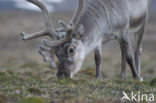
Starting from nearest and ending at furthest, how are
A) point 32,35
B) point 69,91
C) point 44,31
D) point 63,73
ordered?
point 69,91, point 63,73, point 32,35, point 44,31

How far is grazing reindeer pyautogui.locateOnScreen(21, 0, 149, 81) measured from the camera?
27.9ft

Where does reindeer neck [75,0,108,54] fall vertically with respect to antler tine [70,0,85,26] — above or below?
below

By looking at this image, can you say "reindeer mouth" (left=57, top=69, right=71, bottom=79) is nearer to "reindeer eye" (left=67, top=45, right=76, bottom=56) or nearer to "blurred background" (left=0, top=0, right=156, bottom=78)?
"reindeer eye" (left=67, top=45, right=76, bottom=56)

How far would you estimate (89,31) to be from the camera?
30.3 ft

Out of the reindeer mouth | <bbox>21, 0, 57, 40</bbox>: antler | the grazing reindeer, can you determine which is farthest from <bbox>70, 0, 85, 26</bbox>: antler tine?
the reindeer mouth

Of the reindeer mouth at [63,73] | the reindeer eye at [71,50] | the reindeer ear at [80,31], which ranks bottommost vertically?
the reindeer mouth at [63,73]

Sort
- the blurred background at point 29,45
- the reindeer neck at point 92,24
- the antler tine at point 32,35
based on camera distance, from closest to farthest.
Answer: the antler tine at point 32,35
the reindeer neck at point 92,24
the blurred background at point 29,45

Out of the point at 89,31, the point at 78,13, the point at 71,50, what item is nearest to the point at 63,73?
the point at 71,50

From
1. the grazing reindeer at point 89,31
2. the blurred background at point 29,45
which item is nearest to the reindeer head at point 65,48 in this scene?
the grazing reindeer at point 89,31

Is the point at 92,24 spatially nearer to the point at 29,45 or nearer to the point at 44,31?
the point at 44,31

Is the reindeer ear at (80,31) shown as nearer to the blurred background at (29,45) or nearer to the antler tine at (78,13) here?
the antler tine at (78,13)

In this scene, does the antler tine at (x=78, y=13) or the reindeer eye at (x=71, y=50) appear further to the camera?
the antler tine at (x=78, y=13)

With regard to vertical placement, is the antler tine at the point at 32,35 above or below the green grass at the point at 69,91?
above

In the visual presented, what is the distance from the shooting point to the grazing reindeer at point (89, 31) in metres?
8.49
